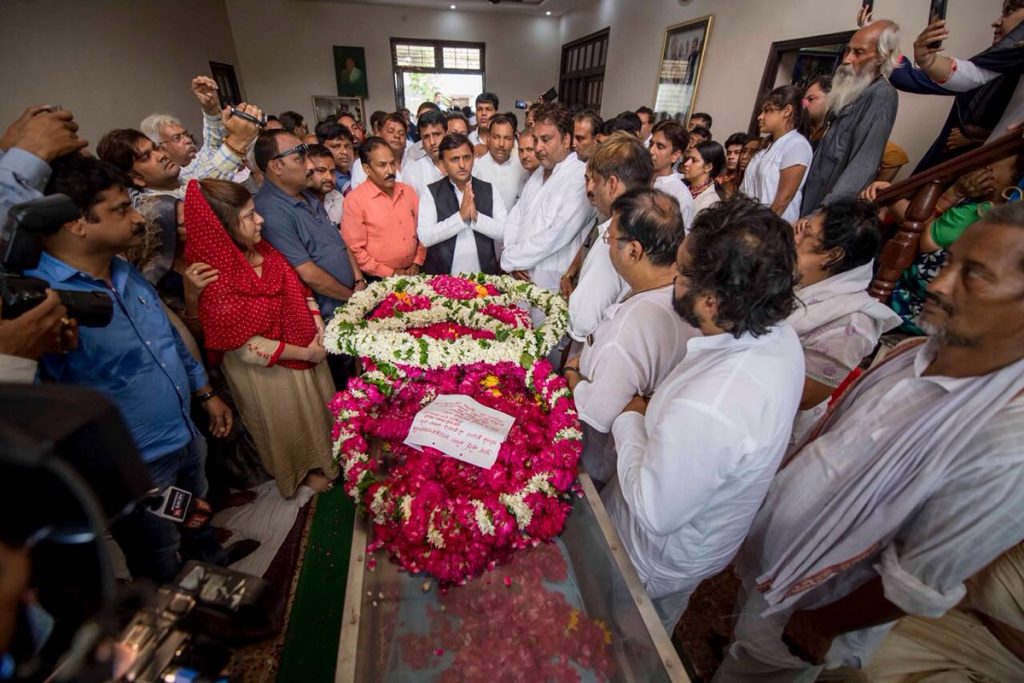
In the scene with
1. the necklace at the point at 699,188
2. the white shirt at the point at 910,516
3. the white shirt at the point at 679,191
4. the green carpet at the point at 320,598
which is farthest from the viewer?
the necklace at the point at 699,188

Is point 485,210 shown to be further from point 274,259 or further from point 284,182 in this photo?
point 274,259

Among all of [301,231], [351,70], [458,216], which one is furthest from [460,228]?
[351,70]

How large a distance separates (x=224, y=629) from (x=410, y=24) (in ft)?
49.8

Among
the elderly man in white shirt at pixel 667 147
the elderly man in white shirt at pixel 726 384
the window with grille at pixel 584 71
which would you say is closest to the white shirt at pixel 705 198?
the elderly man in white shirt at pixel 667 147

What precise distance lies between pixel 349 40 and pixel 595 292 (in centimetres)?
1352

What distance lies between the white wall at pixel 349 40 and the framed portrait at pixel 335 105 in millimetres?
182

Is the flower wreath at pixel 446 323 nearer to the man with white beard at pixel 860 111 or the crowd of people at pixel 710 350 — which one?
the crowd of people at pixel 710 350

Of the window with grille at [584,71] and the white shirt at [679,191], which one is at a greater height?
the window with grille at [584,71]

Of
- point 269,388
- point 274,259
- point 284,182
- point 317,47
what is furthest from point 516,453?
point 317,47

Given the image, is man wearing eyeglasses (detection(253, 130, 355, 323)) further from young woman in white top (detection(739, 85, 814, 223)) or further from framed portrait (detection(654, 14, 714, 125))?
framed portrait (detection(654, 14, 714, 125))

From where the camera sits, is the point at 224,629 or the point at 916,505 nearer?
the point at 224,629

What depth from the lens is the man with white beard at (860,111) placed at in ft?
10.2

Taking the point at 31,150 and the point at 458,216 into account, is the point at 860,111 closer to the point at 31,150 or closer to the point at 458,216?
the point at 458,216

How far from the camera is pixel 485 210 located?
11.5 ft
